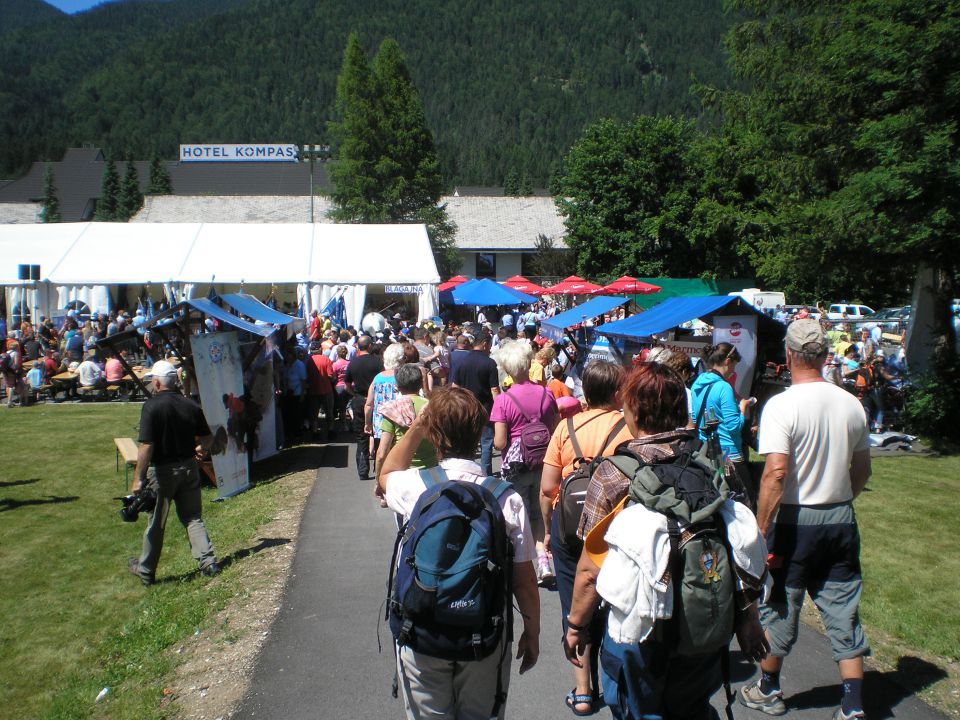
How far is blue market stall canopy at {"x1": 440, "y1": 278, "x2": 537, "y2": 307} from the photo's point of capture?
22656 millimetres

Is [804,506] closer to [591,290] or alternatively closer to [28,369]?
[28,369]

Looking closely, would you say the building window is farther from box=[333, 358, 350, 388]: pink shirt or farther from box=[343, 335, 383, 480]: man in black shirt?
box=[343, 335, 383, 480]: man in black shirt

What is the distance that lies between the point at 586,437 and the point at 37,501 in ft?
27.4

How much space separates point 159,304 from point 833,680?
23207 mm

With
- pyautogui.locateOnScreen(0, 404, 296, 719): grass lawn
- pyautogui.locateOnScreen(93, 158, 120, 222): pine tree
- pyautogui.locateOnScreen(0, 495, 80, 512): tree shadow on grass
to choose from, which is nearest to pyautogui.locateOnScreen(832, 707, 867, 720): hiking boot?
pyautogui.locateOnScreen(0, 404, 296, 719): grass lawn

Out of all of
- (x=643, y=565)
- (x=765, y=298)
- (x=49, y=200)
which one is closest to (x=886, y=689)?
(x=643, y=565)

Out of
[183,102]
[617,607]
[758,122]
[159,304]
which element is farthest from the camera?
[183,102]

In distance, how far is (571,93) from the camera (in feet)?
610

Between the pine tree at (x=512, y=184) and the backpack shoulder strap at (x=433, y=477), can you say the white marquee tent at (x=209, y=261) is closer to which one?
the backpack shoulder strap at (x=433, y=477)

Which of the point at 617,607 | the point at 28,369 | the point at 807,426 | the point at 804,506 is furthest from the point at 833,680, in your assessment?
the point at 28,369

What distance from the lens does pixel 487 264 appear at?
58.3 meters

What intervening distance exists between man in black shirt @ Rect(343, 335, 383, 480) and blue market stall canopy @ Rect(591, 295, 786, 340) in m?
3.49

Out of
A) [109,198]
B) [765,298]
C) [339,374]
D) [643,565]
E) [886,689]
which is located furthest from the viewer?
[109,198]

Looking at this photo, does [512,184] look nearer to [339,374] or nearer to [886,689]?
[339,374]
